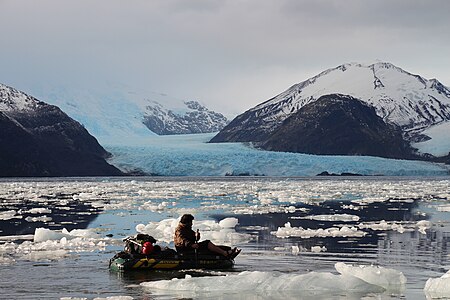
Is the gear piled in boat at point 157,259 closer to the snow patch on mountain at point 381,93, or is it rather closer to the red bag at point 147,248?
the red bag at point 147,248

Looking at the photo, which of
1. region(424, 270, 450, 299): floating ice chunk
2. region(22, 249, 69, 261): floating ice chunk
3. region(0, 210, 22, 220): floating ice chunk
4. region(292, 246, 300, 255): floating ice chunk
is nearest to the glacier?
region(0, 210, 22, 220): floating ice chunk

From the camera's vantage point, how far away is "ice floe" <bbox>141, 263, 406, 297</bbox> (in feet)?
37.2

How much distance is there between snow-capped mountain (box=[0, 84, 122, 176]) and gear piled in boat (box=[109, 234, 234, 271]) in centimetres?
8405

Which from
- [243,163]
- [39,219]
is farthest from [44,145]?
[39,219]

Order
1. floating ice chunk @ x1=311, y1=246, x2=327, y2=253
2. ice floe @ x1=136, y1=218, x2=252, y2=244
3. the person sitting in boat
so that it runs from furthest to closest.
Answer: ice floe @ x1=136, y1=218, x2=252, y2=244
floating ice chunk @ x1=311, y1=246, x2=327, y2=253
the person sitting in boat

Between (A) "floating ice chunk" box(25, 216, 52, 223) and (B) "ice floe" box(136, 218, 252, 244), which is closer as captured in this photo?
(B) "ice floe" box(136, 218, 252, 244)

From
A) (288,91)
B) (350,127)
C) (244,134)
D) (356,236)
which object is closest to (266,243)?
(356,236)

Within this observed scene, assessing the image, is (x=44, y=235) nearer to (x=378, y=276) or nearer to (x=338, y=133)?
(x=378, y=276)

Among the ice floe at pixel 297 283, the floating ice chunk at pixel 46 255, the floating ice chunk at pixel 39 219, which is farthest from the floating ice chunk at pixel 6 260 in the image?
the floating ice chunk at pixel 39 219

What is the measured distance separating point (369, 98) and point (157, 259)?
163535 mm

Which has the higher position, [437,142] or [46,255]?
[437,142]

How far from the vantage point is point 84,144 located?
110750 millimetres

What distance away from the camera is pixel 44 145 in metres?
110

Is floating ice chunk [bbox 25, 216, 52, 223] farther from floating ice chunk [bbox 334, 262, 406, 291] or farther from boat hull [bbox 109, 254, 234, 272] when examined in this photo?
floating ice chunk [bbox 334, 262, 406, 291]
